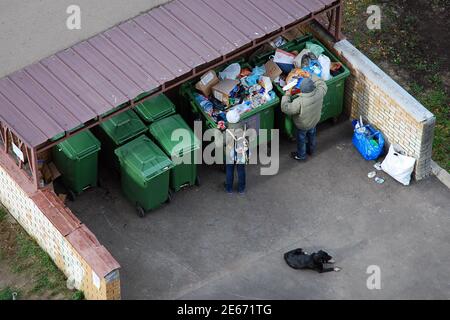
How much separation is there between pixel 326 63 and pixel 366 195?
2267 mm

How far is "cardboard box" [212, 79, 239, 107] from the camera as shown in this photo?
1903 cm

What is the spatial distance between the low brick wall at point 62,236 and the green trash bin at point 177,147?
1.91 m

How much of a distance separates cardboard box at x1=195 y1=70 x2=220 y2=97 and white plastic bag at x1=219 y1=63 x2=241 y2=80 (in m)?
0.25

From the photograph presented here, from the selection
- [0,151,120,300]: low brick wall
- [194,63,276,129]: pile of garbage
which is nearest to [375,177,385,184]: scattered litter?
[194,63,276,129]: pile of garbage

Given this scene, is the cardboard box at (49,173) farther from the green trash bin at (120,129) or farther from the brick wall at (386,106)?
the brick wall at (386,106)

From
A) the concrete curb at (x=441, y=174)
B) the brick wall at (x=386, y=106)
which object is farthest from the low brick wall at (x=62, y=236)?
the concrete curb at (x=441, y=174)

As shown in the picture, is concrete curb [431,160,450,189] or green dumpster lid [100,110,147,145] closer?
green dumpster lid [100,110,147,145]

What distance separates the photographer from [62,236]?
1720 centimetres

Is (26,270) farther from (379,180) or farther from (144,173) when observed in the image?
(379,180)

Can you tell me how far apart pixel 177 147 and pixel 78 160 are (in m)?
1.52

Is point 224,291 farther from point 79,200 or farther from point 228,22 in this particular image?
point 228,22

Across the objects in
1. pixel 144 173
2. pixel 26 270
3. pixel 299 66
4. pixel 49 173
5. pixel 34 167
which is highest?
pixel 34 167

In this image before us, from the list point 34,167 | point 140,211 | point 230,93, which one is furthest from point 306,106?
point 34,167

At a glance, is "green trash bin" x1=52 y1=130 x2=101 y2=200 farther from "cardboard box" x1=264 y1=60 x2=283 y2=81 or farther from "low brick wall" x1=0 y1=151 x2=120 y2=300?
Result: "cardboard box" x1=264 y1=60 x2=283 y2=81
